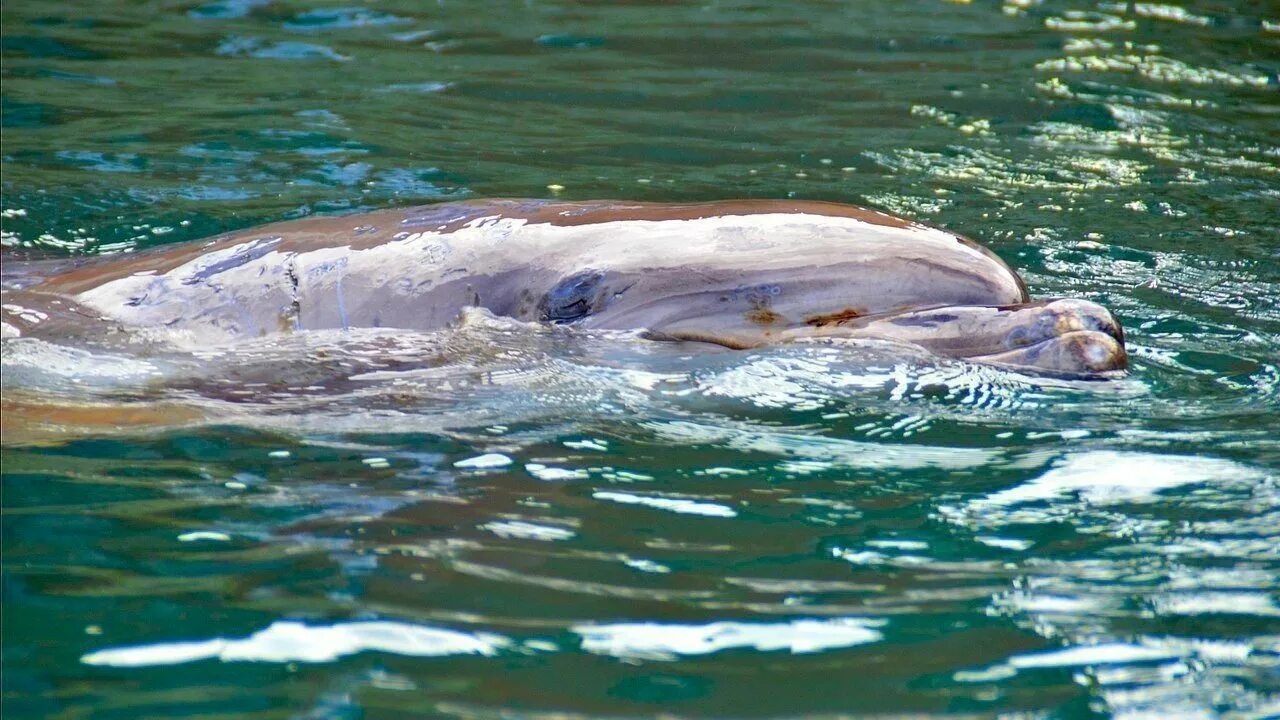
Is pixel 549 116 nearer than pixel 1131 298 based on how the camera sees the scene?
No

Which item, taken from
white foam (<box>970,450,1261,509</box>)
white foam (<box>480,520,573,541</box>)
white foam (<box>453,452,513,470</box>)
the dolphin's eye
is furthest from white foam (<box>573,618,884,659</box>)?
the dolphin's eye

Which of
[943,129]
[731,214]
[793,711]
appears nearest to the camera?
[793,711]

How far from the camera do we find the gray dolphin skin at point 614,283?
4441mm

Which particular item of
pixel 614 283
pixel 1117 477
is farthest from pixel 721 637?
pixel 614 283

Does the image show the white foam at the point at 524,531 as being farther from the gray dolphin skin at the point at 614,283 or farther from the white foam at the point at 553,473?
the gray dolphin skin at the point at 614,283

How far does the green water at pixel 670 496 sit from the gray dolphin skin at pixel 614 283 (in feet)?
0.41

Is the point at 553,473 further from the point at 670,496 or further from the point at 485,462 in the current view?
the point at 670,496

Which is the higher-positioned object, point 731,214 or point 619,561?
point 731,214

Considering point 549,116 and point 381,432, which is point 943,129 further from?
point 381,432

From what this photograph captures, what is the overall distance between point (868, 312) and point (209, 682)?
2388mm

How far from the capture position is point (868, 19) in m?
12.0

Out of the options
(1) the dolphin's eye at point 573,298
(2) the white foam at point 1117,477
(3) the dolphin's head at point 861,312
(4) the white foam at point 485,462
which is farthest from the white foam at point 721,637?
(1) the dolphin's eye at point 573,298

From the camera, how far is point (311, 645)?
3.00m

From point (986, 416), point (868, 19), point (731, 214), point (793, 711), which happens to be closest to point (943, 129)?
point (868, 19)
